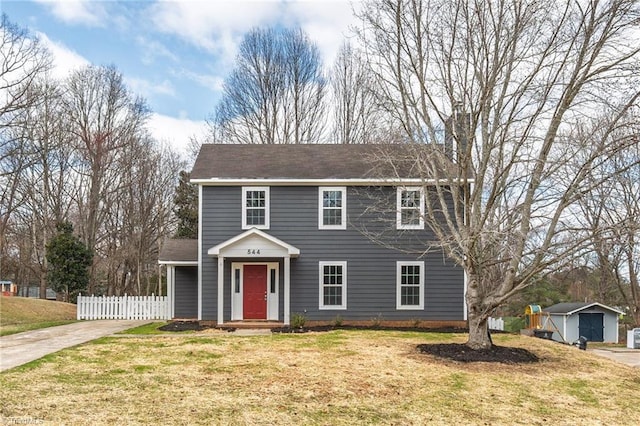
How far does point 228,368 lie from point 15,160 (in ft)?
78.1

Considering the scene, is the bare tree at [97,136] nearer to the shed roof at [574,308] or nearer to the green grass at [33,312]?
the green grass at [33,312]

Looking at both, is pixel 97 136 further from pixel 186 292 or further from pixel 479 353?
pixel 479 353

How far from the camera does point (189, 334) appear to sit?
587 inches

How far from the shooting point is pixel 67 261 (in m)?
23.0

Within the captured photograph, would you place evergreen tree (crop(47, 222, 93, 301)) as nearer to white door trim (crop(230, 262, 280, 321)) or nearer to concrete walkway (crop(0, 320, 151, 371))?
concrete walkway (crop(0, 320, 151, 371))

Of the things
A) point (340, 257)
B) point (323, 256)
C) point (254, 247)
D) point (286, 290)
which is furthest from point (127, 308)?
point (340, 257)

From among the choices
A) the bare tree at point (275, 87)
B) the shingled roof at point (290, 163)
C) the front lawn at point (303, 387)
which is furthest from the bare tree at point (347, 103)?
the front lawn at point (303, 387)

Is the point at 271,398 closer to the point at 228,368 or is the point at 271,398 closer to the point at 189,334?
the point at 228,368

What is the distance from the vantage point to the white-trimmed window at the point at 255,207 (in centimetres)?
1797

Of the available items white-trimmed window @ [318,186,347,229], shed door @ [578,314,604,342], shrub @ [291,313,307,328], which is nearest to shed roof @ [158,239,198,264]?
shrub @ [291,313,307,328]

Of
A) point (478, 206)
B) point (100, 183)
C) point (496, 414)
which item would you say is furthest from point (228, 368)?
point (100, 183)

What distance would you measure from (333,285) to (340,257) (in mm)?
992

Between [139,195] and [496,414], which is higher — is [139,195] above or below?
above

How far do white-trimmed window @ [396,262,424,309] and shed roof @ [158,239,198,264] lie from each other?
7391mm
